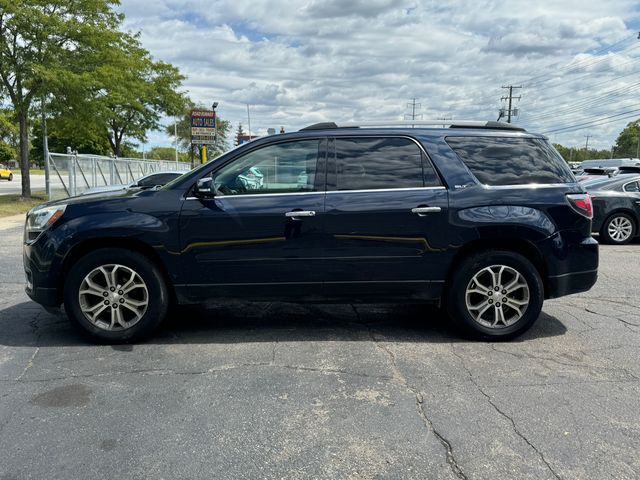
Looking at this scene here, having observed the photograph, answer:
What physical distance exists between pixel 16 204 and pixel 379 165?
18278 millimetres

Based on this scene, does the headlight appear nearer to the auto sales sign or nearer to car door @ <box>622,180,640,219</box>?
car door @ <box>622,180,640,219</box>

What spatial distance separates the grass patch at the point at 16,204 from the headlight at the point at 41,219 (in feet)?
42.9

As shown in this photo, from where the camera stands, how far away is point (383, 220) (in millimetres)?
4520

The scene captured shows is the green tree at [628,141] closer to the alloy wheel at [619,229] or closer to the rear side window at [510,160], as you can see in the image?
the alloy wheel at [619,229]

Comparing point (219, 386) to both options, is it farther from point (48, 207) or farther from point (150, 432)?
point (48, 207)

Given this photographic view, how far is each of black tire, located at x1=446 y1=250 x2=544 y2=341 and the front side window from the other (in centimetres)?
153

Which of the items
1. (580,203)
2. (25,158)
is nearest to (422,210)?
(580,203)

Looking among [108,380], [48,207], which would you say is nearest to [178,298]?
[108,380]

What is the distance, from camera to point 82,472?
9.05 feet

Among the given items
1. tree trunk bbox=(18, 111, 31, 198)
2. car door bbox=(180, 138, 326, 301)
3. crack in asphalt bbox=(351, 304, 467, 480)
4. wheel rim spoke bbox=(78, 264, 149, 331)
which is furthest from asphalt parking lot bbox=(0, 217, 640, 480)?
tree trunk bbox=(18, 111, 31, 198)

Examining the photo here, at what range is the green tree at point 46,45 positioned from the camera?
17.5m

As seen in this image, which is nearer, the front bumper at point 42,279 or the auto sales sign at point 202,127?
the front bumper at point 42,279

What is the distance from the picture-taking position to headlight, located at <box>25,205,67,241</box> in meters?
4.53

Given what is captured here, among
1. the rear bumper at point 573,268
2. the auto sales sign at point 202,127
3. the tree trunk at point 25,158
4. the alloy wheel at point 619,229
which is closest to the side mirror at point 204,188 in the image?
the rear bumper at point 573,268
